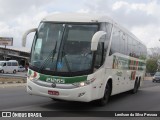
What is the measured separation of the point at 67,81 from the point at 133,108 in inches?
142

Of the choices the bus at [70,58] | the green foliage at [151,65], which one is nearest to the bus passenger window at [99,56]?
the bus at [70,58]

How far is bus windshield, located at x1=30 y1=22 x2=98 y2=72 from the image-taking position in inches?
470

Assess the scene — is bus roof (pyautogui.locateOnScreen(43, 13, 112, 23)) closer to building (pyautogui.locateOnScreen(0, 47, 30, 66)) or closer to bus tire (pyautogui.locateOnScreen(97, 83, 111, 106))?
bus tire (pyautogui.locateOnScreen(97, 83, 111, 106))

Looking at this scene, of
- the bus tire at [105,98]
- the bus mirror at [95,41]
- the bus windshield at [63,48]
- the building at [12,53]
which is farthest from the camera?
the building at [12,53]

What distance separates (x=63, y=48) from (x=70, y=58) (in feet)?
1.45

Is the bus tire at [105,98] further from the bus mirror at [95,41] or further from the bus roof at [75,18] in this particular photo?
the bus mirror at [95,41]

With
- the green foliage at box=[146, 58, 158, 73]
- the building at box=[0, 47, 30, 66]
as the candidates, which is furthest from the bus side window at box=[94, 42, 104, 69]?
the green foliage at box=[146, 58, 158, 73]

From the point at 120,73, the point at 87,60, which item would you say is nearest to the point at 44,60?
the point at 87,60

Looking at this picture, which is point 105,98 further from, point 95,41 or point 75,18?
point 75,18

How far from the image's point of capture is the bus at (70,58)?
11.8 metres

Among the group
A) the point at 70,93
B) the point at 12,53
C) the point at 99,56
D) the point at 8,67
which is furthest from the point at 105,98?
the point at 12,53

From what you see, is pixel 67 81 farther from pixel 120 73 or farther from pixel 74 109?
pixel 120 73

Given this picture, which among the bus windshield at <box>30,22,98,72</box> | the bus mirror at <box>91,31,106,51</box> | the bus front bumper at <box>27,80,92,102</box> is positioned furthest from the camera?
the bus windshield at <box>30,22,98,72</box>

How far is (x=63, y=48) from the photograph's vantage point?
12117 mm
